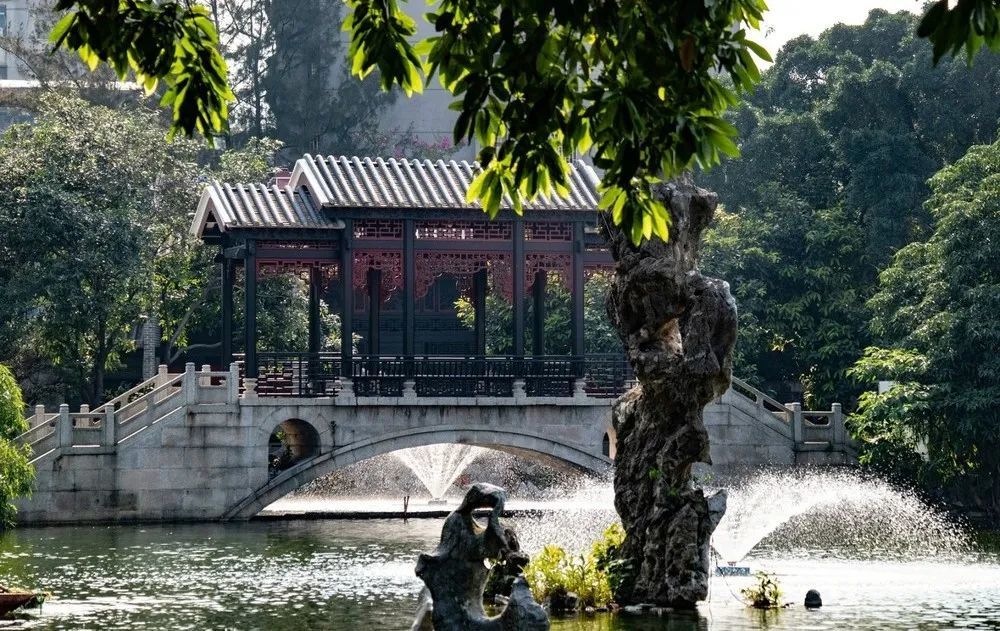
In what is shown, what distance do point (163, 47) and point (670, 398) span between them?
11.4 m

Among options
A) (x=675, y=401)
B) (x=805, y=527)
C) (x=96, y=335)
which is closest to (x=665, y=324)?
(x=675, y=401)

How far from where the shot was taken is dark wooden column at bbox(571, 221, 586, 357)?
33.7 metres

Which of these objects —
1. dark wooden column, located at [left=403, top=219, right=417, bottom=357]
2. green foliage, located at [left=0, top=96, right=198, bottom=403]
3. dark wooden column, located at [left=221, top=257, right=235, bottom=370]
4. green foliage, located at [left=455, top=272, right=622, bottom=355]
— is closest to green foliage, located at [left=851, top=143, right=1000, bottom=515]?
dark wooden column, located at [left=403, top=219, right=417, bottom=357]

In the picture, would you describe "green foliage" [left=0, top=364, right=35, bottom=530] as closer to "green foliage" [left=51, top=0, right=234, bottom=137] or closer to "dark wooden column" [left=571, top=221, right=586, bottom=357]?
"dark wooden column" [left=571, top=221, right=586, bottom=357]

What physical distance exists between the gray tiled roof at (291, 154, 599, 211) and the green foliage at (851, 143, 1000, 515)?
6.29m

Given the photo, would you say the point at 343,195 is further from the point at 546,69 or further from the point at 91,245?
the point at 546,69

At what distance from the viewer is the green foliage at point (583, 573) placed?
18.8 metres

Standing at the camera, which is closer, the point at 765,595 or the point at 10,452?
the point at 765,595

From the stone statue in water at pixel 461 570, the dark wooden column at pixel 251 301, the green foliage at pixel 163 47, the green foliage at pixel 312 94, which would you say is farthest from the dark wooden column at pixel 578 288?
the green foliage at pixel 163 47

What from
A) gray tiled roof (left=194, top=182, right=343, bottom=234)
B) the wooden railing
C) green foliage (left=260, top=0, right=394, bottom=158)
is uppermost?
green foliage (left=260, top=0, right=394, bottom=158)

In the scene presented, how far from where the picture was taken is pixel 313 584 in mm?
22828

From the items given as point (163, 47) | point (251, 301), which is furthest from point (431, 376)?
point (163, 47)

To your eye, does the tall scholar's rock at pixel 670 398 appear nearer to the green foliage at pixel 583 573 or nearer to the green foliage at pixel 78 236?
the green foliage at pixel 583 573

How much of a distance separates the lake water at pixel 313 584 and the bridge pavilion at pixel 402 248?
3.78 meters
